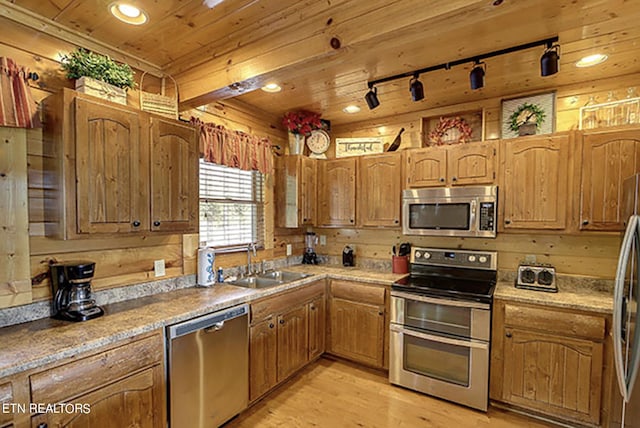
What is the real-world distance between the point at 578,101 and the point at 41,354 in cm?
402

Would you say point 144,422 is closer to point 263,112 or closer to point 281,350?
point 281,350

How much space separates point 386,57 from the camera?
221cm

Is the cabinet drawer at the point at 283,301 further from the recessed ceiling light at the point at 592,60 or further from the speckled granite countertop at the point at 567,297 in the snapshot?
the recessed ceiling light at the point at 592,60

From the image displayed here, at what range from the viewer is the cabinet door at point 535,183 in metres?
2.47

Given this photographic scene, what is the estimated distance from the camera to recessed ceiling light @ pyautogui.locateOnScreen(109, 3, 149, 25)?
1696 millimetres

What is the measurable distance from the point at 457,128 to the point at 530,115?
62 centimetres

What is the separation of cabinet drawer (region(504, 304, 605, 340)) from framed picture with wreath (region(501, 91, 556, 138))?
4.90ft

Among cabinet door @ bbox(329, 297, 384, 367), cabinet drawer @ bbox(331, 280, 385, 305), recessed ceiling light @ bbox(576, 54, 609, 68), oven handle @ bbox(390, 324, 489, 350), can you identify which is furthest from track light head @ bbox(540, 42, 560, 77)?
cabinet door @ bbox(329, 297, 384, 367)

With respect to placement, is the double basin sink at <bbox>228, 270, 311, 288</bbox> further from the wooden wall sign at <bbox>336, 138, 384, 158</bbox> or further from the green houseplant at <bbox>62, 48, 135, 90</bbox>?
the green houseplant at <bbox>62, 48, 135, 90</bbox>

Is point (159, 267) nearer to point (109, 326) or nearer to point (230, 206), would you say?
point (109, 326)

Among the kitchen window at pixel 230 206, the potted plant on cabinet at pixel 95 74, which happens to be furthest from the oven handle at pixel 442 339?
the potted plant on cabinet at pixel 95 74

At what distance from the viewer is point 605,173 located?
2.32m

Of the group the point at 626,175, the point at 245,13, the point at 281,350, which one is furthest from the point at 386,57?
the point at 281,350

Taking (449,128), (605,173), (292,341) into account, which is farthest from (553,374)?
(449,128)
